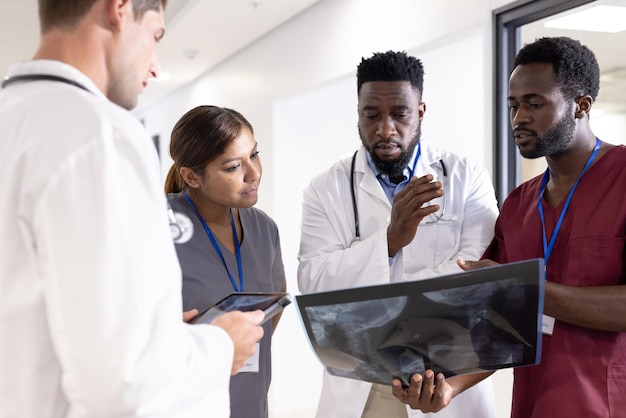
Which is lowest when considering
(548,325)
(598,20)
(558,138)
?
(548,325)

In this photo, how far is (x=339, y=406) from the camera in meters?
1.97

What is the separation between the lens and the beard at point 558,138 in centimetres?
163

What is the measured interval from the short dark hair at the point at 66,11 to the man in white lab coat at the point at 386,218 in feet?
3.14

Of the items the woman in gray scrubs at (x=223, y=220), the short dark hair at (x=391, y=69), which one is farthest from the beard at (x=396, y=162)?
the woman in gray scrubs at (x=223, y=220)

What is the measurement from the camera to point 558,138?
1.63 m

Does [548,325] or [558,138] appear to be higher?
[558,138]

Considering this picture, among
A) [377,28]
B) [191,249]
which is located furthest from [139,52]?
[377,28]

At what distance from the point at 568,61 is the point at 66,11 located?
3.83 feet

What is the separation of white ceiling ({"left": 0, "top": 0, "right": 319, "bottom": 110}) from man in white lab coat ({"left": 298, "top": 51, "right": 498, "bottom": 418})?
2928mm

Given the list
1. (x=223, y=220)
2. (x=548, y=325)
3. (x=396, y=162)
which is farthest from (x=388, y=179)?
(x=548, y=325)

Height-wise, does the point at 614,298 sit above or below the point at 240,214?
below

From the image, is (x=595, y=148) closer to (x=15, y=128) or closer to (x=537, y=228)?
(x=537, y=228)

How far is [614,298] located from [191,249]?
1.05 m

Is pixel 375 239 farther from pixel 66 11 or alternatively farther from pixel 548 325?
pixel 66 11
